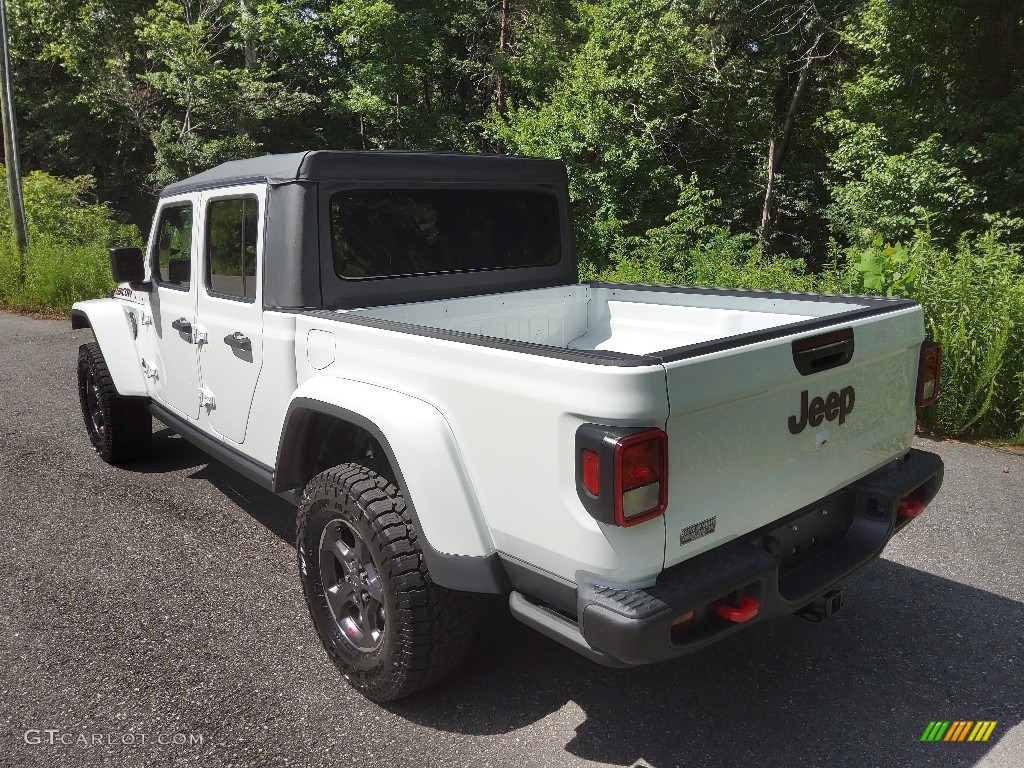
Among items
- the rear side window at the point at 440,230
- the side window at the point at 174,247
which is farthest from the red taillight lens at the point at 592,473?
the side window at the point at 174,247

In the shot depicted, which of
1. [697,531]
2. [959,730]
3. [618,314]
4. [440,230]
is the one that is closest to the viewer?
[697,531]

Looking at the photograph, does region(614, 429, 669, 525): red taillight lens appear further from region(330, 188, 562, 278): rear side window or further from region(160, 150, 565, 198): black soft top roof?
region(160, 150, 565, 198): black soft top roof

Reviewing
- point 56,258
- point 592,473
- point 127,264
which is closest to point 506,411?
point 592,473

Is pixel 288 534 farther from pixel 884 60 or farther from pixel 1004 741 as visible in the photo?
pixel 884 60

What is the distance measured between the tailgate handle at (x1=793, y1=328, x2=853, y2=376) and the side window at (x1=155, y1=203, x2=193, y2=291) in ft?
10.1

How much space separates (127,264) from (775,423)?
361 cm

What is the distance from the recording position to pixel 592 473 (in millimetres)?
2111

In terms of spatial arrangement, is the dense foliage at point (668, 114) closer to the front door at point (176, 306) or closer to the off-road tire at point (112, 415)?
the front door at point (176, 306)

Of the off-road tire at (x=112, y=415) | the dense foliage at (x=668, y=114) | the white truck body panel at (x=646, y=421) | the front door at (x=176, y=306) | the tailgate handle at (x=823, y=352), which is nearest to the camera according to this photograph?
the white truck body panel at (x=646, y=421)

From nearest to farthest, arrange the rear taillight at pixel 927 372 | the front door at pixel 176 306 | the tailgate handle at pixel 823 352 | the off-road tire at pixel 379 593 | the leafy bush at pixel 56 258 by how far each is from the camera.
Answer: the tailgate handle at pixel 823 352
the off-road tire at pixel 379 593
the rear taillight at pixel 927 372
the front door at pixel 176 306
the leafy bush at pixel 56 258

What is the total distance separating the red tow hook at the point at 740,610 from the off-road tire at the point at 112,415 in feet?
13.2

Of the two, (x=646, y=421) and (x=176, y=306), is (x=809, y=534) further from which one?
(x=176, y=306)

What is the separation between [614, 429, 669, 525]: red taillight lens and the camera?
206 cm

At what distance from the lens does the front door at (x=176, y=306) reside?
A: 4.13m
